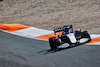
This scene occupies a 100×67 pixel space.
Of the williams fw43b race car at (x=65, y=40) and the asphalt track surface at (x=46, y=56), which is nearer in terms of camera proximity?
the asphalt track surface at (x=46, y=56)

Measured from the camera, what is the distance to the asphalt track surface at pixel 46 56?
6844 mm

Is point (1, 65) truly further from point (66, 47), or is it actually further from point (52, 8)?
point (52, 8)

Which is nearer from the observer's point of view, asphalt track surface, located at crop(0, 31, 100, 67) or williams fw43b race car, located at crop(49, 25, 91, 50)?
asphalt track surface, located at crop(0, 31, 100, 67)

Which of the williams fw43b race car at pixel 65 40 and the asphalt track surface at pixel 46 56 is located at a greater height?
the williams fw43b race car at pixel 65 40

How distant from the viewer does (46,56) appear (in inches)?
317

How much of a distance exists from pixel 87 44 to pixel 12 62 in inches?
172

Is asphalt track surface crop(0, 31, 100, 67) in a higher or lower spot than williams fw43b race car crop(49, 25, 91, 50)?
lower

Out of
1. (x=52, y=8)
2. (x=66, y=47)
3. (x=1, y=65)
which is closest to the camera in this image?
(x=1, y=65)

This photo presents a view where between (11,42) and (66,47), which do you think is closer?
(66,47)

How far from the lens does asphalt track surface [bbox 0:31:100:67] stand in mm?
6844

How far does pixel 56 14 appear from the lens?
1873 centimetres

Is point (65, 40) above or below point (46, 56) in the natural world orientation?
above

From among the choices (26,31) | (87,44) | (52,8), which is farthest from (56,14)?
(87,44)

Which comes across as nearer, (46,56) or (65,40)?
(46,56)
